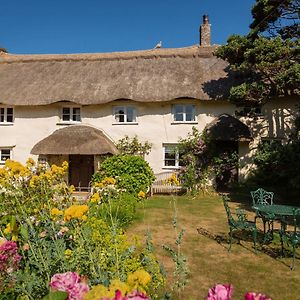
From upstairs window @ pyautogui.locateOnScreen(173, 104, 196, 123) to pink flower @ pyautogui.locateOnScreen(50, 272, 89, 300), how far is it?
709 inches

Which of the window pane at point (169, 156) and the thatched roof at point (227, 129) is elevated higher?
the thatched roof at point (227, 129)

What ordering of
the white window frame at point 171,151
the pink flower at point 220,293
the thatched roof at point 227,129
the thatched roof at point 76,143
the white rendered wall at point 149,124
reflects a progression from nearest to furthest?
the pink flower at point 220,293 → the thatched roof at point 227,129 → the thatched roof at point 76,143 → the white rendered wall at point 149,124 → the white window frame at point 171,151

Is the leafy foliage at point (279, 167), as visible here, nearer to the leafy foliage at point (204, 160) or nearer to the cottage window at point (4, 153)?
the leafy foliage at point (204, 160)

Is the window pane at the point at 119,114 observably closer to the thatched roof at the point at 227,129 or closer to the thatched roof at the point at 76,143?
the thatched roof at the point at 76,143

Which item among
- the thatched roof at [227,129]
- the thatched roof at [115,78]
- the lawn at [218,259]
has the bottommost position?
the lawn at [218,259]

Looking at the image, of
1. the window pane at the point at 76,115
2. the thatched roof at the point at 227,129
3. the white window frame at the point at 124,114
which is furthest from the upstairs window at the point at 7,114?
the thatched roof at the point at 227,129

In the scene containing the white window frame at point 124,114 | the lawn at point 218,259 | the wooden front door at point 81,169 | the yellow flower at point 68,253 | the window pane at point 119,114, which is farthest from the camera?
the wooden front door at point 81,169

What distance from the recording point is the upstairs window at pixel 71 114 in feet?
66.5

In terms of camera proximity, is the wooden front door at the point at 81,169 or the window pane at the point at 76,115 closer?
the wooden front door at the point at 81,169

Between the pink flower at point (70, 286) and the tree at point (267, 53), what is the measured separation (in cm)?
1444

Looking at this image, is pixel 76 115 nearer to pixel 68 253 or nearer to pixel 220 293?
pixel 68 253

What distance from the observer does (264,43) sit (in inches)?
579

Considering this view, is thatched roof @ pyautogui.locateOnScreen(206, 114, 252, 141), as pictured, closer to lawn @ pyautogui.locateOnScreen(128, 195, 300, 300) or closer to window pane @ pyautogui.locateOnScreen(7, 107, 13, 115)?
lawn @ pyautogui.locateOnScreen(128, 195, 300, 300)

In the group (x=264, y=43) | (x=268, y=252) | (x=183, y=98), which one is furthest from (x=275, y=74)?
(x=268, y=252)
